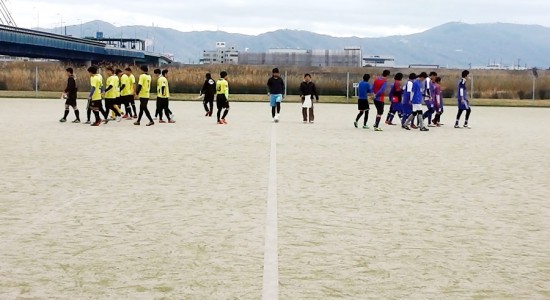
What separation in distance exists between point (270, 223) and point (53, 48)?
80064 millimetres

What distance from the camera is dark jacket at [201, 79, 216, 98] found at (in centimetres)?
2525

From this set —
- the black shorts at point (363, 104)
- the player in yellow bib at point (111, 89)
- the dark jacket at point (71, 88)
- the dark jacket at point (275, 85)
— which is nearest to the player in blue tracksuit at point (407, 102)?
the black shorts at point (363, 104)

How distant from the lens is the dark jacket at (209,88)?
2525 centimetres

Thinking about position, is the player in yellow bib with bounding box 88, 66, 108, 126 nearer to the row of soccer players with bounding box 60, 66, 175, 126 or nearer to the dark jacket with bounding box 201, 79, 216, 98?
the row of soccer players with bounding box 60, 66, 175, 126

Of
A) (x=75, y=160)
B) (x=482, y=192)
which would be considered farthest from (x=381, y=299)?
(x=75, y=160)

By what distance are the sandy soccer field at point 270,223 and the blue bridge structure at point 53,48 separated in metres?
61.0

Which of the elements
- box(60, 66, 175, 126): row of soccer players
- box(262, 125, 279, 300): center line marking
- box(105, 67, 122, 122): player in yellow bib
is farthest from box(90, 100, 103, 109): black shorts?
box(262, 125, 279, 300): center line marking

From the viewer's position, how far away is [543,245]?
6.62 m

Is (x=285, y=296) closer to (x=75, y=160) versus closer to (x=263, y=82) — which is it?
(x=75, y=160)

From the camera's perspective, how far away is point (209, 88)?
84.6 feet

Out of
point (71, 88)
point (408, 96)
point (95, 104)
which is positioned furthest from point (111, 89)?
point (408, 96)

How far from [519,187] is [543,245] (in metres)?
3.87

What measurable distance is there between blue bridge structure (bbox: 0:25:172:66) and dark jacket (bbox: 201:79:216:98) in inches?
1912

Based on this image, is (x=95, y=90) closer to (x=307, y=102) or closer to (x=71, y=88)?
A: (x=71, y=88)
